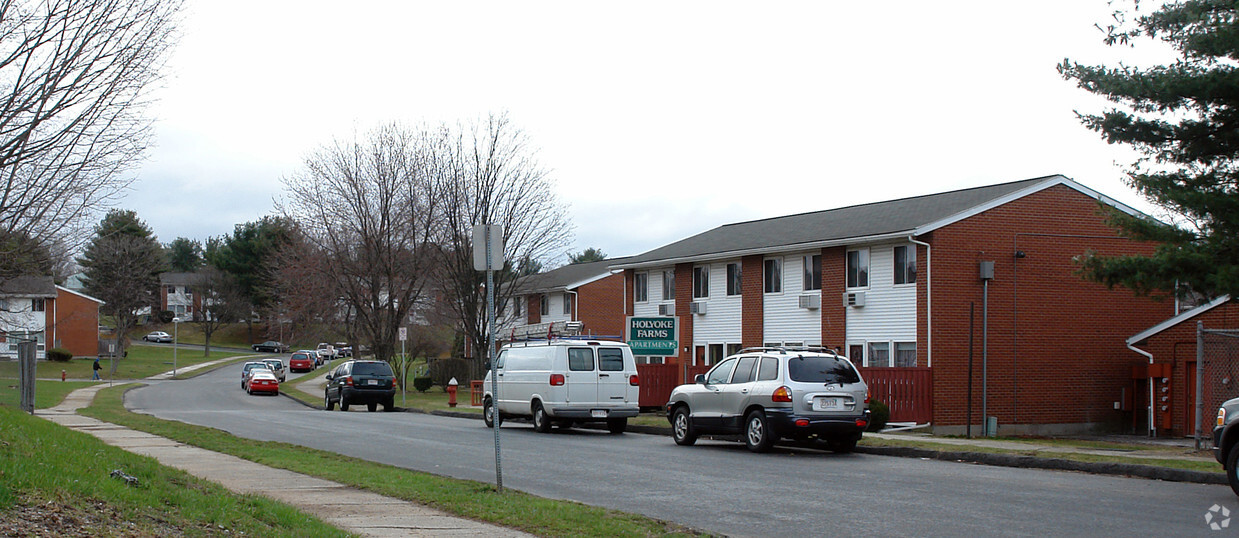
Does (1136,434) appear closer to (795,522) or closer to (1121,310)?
(1121,310)

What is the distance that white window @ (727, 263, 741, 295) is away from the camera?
119 feet

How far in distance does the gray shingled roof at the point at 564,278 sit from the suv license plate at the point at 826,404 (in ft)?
108

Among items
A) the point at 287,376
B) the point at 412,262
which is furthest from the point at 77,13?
the point at 287,376

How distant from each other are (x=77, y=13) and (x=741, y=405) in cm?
1146

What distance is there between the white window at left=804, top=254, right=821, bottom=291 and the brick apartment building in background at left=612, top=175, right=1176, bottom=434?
4 cm

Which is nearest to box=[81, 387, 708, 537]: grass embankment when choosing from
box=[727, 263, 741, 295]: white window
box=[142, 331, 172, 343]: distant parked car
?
box=[727, 263, 741, 295]: white window

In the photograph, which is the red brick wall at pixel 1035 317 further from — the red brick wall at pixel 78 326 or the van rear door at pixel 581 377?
the red brick wall at pixel 78 326

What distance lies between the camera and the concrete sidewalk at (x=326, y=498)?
9328 mm

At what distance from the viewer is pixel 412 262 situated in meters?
50.7

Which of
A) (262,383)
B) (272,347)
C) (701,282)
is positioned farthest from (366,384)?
(272,347)

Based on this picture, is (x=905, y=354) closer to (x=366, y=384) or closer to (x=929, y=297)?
(x=929, y=297)

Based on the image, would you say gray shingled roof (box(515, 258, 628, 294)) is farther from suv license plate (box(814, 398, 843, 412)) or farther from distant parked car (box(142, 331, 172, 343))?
distant parked car (box(142, 331, 172, 343))

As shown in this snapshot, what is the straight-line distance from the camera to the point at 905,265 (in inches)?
1167

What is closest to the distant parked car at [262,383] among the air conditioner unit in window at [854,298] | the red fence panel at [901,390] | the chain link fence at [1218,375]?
the air conditioner unit in window at [854,298]
